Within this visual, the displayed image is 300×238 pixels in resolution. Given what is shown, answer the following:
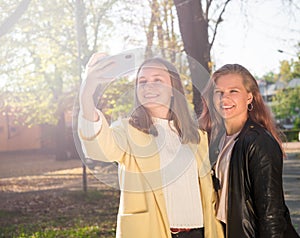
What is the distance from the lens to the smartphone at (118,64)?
2173 mm

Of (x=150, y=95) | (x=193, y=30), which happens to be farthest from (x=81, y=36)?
(x=150, y=95)

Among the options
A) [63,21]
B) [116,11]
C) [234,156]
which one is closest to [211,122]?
[234,156]

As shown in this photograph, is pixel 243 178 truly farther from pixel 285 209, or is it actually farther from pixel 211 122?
pixel 211 122

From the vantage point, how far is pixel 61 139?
26.7 metres

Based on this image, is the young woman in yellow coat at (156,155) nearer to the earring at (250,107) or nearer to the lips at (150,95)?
the lips at (150,95)

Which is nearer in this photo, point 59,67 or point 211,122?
point 211,122

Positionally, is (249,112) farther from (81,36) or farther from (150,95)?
(81,36)

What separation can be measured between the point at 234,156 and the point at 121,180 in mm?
620

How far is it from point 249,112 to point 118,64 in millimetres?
912

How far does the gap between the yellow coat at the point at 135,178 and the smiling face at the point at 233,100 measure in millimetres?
549

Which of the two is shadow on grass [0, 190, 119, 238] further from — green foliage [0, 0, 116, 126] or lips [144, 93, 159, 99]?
lips [144, 93, 159, 99]

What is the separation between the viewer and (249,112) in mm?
2777

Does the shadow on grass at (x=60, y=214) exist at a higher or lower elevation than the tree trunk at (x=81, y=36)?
lower

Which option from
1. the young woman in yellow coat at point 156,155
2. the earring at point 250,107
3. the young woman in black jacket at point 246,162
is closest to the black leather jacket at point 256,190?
the young woman in black jacket at point 246,162
